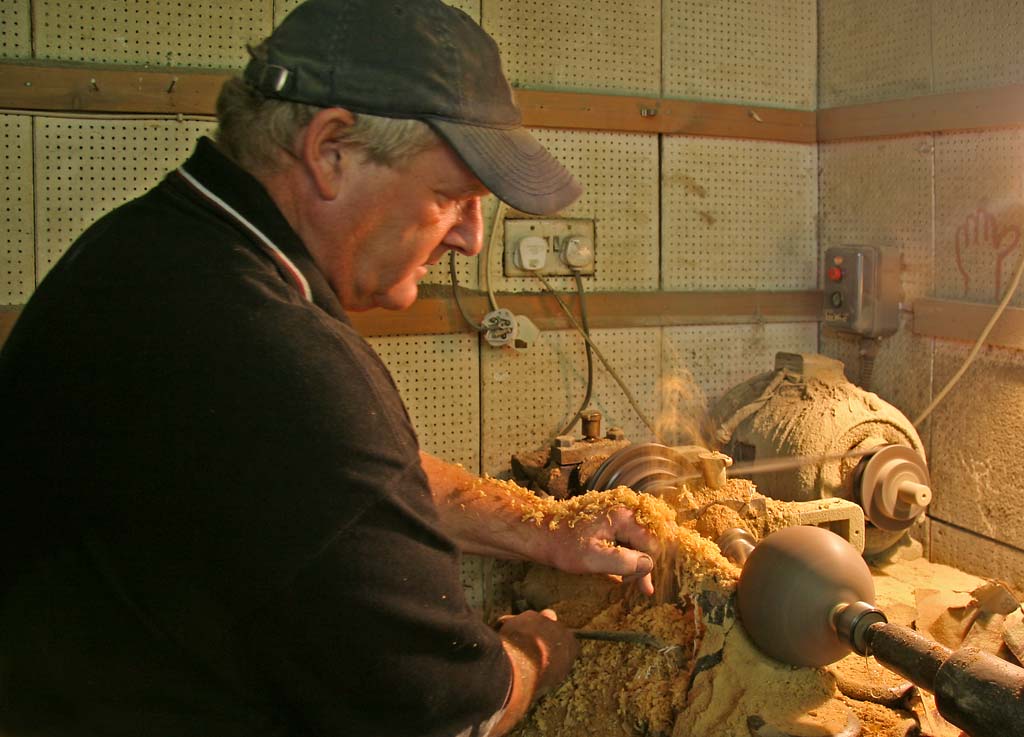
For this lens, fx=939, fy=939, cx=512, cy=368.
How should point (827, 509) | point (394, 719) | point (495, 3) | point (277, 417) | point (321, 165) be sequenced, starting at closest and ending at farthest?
point (277, 417)
point (394, 719)
point (321, 165)
point (827, 509)
point (495, 3)

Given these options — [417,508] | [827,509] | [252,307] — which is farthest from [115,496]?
[827,509]

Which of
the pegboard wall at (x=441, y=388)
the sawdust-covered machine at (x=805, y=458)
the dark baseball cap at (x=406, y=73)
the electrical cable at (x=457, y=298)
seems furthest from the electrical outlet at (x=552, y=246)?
the dark baseball cap at (x=406, y=73)

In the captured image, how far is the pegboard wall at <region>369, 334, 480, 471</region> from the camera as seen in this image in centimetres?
385

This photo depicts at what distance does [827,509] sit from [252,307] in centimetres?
240

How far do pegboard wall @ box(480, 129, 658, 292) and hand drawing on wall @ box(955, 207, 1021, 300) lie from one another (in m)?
1.28

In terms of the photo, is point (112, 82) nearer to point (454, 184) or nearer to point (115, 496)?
point (454, 184)

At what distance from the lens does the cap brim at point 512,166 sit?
1.58m

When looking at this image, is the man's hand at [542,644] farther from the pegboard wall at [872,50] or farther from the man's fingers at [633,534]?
the pegboard wall at [872,50]

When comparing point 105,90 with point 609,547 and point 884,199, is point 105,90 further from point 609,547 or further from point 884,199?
point 884,199

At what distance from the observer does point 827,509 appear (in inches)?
125

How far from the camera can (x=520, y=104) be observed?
Answer: 13.0 feet

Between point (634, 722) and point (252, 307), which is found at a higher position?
point (252, 307)

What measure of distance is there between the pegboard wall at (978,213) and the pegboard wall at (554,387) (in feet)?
4.17

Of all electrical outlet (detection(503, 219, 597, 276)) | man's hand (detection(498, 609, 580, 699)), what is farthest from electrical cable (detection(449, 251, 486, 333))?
man's hand (detection(498, 609, 580, 699))
